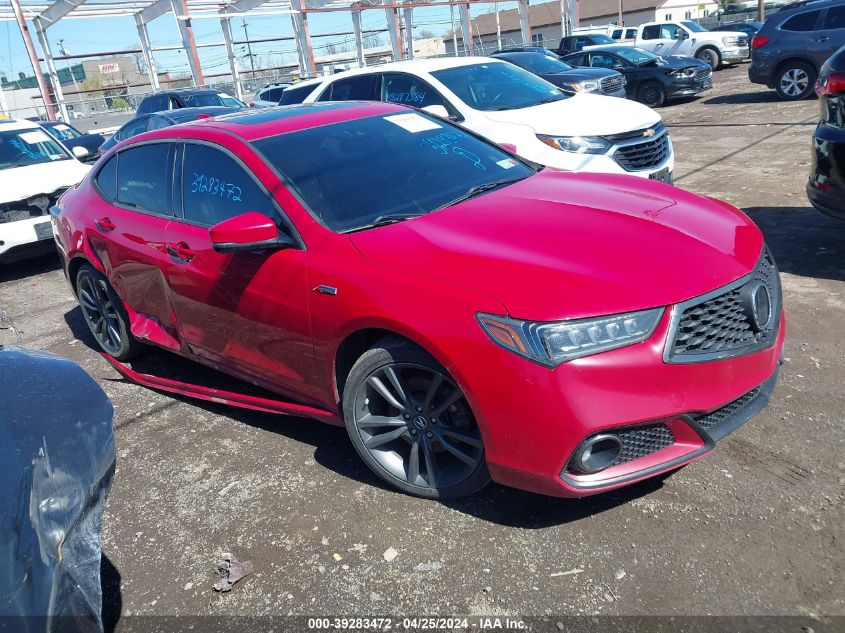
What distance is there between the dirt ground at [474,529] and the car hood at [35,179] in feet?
15.5

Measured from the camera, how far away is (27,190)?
25.8 ft

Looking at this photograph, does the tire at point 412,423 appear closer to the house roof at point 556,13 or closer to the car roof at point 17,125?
the car roof at point 17,125

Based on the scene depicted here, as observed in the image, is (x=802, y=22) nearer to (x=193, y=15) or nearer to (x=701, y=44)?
(x=701, y=44)

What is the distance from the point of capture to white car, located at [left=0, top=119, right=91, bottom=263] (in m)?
7.70

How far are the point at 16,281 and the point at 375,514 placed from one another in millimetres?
6796

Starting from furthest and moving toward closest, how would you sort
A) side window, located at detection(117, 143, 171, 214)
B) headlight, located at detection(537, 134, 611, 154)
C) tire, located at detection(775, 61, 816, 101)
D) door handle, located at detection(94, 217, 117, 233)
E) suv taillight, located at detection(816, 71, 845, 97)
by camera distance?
tire, located at detection(775, 61, 816, 101)
headlight, located at detection(537, 134, 611, 154)
suv taillight, located at detection(816, 71, 845, 97)
door handle, located at detection(94, 217, 117, 233)
side window, located at detection(117, 143, 171, 214)

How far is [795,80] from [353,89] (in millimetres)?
9664

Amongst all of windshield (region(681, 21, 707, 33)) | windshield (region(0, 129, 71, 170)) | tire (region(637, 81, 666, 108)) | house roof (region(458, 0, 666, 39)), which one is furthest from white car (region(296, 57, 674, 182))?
house roof (region(458, 0, 666, 39))

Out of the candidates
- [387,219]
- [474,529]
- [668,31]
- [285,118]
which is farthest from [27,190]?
[668,31]

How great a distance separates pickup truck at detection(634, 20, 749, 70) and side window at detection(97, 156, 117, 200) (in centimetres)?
→ 1969

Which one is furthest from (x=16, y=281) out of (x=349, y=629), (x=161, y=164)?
(x=349, y=629)

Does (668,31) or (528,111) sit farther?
(668,31)

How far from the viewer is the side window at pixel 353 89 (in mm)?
8727

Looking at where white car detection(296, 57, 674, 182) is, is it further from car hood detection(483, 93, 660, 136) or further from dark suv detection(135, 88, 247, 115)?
dark suv detection(135, 88, 247, 115)
